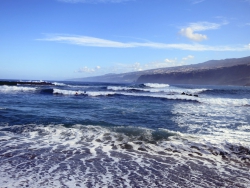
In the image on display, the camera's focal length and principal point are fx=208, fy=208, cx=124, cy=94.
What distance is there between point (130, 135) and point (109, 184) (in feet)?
14.3

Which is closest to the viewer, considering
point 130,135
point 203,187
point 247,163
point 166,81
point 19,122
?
point 203,187

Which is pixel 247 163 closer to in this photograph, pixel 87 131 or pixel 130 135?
pixel 130 135

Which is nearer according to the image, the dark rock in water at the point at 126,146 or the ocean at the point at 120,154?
the ocean at the point at 120,154

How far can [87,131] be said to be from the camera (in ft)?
32.3

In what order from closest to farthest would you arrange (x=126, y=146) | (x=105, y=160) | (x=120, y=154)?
(x=105, y=160)
(x=120, y=154)
(x=126, y=146)

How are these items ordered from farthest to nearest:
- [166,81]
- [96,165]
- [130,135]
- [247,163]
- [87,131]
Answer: [166,81] → [87,131] → [130,135] → [247,163] → [96,165]

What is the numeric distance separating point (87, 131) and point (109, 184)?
5.18m

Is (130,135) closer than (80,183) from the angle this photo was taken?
No

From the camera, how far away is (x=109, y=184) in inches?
192

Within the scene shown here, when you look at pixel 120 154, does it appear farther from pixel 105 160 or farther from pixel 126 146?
pixel 126 146

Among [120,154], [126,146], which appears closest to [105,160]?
[120,154]

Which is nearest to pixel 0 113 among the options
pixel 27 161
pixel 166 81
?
pixel 27 161

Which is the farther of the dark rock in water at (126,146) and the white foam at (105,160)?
the dark rock in water at (126,146)

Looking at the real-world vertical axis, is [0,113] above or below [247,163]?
above
